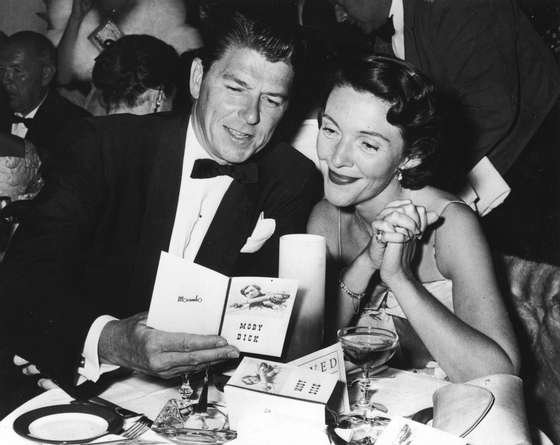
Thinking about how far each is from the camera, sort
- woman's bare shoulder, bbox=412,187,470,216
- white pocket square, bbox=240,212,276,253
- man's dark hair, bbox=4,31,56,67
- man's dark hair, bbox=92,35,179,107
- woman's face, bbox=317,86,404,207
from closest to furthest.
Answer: woman's face, bbox=317,86,404,207 < woman's bare shoulder, bbox=412,187,470,216 < white pocket square, bbox=240,212,276,253 < man's dark hair, bbox=92,35,179,107 < man's dark hair, bbox=4,31,56,67

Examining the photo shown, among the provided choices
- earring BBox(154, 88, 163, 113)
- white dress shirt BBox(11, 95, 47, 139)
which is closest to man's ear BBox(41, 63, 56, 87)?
white dress shirt BBox(11, 95, 47, 139)

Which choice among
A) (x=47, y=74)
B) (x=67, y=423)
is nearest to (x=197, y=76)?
(x=67, y=423)

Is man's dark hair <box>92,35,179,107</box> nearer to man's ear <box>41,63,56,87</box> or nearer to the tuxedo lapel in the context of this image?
man's ear <box>41,63,56,87</box>

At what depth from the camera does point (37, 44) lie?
14.7 feet

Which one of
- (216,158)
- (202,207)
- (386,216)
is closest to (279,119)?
(216,158)

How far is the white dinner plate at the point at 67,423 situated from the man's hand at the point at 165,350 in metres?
0.19

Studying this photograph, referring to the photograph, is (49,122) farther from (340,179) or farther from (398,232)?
(398,232)

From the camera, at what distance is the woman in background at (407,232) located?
1.85m

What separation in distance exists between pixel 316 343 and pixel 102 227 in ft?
3.14

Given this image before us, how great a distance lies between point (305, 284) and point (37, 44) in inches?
148

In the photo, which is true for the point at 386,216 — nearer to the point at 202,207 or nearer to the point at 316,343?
the point at 316,343

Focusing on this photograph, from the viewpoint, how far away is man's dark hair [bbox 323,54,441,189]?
6.88 ft

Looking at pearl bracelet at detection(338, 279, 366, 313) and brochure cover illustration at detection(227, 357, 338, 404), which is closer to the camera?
brochure cover illustration at detection(227, 357, 338, 404)

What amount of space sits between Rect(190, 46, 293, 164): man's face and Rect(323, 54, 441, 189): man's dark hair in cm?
24
